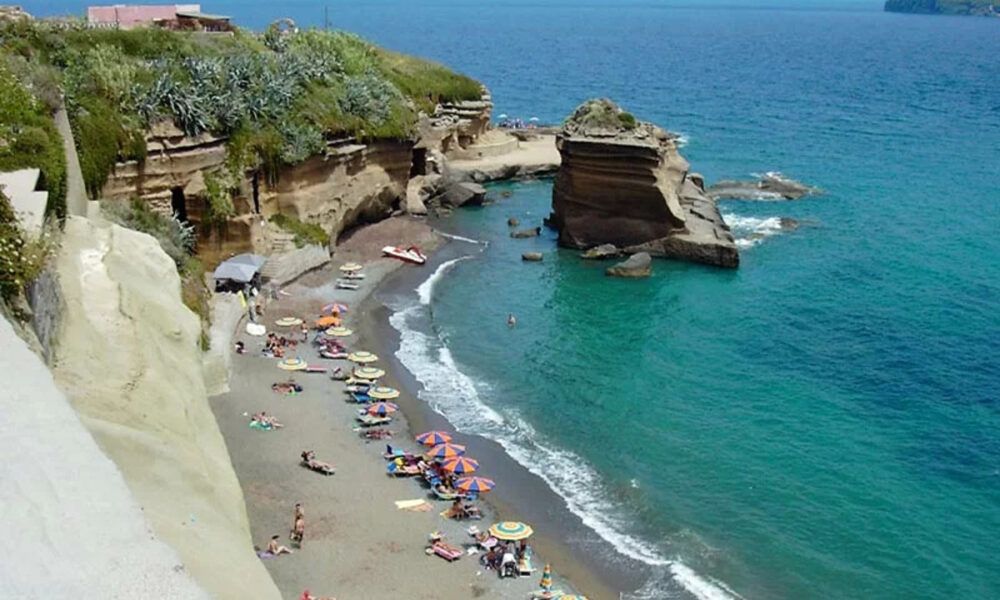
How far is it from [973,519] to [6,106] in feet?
91.9

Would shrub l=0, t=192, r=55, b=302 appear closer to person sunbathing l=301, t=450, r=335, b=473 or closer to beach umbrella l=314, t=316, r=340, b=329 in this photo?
person sunbathing l=301, t=450, r=335, b=473

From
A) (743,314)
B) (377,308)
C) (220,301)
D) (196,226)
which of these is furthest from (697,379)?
(196,226)

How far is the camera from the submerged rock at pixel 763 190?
66.6 metres

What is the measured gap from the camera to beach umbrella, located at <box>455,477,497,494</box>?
93.1 ft

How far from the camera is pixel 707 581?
24891 mm

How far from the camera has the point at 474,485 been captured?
2848cm

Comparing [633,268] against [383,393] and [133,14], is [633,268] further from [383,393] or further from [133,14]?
[133,14]

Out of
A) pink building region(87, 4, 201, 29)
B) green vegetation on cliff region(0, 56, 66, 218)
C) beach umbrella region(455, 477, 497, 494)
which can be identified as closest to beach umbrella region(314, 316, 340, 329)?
beach umbrella region(455, 477, 497, 494)

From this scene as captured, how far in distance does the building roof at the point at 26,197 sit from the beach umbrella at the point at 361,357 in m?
15.3

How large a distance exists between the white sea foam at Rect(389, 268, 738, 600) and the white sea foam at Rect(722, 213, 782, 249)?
2080cm

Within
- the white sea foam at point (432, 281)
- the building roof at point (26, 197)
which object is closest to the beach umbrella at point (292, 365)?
the white sea foam at point (432, 281)

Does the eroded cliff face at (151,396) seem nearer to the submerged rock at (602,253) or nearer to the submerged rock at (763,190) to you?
the submerged rock at (602,253)

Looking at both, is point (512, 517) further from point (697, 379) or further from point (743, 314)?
point (743, 314)

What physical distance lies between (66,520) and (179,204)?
116 feet
